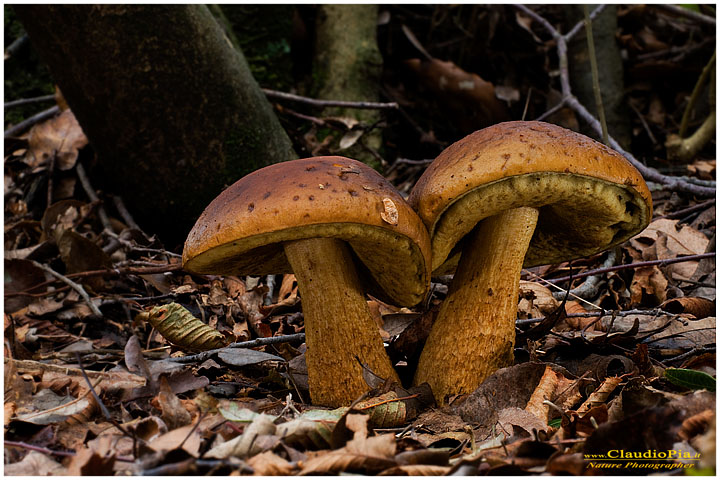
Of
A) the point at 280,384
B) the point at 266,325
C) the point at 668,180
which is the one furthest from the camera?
the point at 668,180

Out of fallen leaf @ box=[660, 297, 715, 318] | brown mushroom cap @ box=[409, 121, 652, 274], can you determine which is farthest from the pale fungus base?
fallen leaf @ box=[660, 297, 715, 318]

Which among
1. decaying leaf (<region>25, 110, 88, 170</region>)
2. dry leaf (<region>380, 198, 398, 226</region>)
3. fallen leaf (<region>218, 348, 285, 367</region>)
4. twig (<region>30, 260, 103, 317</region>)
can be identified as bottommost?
fallen leaf (<region>218, 348, 285, 367</region>)

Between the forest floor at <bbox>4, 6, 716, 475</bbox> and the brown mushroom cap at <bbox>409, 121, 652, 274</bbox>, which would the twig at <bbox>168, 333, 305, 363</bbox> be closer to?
the forest floor at <bbox>4, 6, 716, 475</bbox>

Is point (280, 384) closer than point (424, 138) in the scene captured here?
Yes

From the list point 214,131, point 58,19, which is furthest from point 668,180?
point 58,19

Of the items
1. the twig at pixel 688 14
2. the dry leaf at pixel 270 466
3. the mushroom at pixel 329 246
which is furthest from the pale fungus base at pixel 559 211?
the twig at pixel 688 14

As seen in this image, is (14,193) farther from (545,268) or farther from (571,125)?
(571,125)
